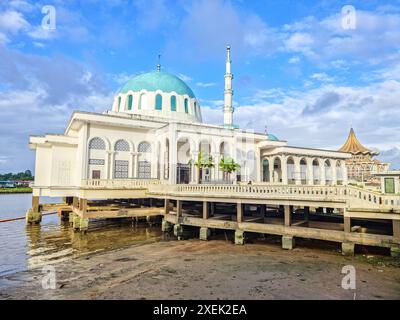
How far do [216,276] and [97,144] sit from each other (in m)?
18.6

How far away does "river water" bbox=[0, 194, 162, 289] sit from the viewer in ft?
44.3

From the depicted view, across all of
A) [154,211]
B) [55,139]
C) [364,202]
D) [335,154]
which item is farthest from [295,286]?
[335,154]

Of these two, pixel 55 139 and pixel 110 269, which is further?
pixel 55 139

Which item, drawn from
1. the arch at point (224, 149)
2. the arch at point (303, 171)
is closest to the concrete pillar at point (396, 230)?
the arch at point (224, 149)

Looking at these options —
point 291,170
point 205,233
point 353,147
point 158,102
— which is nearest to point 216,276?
point 205,233

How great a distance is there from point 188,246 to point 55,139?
55.1ft

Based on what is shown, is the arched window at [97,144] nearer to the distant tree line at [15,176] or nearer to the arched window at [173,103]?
the arched window at [173,103]

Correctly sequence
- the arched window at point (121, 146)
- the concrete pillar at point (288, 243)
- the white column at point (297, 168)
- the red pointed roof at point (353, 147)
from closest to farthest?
the concrete pillar at point (288, 243)
the arched window at point (121, 146)
the white column at point (297, 168)
the red pointed roof at point (353, 147)

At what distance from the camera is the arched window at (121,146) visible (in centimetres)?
2644

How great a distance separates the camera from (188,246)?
15.3 meters

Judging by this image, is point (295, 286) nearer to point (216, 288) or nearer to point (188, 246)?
point (216, 288)

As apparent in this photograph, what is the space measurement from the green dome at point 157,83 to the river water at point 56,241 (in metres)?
14.7

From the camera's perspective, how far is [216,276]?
399 inches

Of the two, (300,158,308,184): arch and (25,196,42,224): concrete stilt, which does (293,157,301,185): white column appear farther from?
(25,196,42,224): concrete stilt
